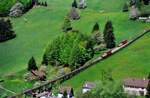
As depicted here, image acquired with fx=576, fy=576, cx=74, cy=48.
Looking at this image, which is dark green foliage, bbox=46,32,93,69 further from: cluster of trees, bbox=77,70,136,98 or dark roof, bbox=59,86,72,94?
cluster of trees, bbox=77,70,136,98

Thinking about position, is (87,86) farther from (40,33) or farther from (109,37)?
(40,33)

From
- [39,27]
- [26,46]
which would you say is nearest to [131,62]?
[26,46]

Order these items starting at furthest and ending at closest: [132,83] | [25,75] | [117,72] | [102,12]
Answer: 1. [102,12]
2. [25,75]
3. [117,72]
4. [132,83]

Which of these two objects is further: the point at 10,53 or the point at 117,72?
the point at 10,53

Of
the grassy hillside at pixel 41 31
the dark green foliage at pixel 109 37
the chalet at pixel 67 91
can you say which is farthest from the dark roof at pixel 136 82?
the grassy hillside at pixel 41 31

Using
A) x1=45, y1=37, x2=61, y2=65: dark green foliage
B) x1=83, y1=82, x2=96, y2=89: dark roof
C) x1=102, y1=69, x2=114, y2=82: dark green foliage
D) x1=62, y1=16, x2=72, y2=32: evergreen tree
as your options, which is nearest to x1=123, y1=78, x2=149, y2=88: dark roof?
x1=102, y1=69, x2=114, y2=82: dark green foliage

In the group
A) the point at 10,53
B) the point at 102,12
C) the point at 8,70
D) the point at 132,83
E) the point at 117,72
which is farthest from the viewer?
the point at 102,12

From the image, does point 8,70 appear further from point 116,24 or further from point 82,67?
point 116,24
